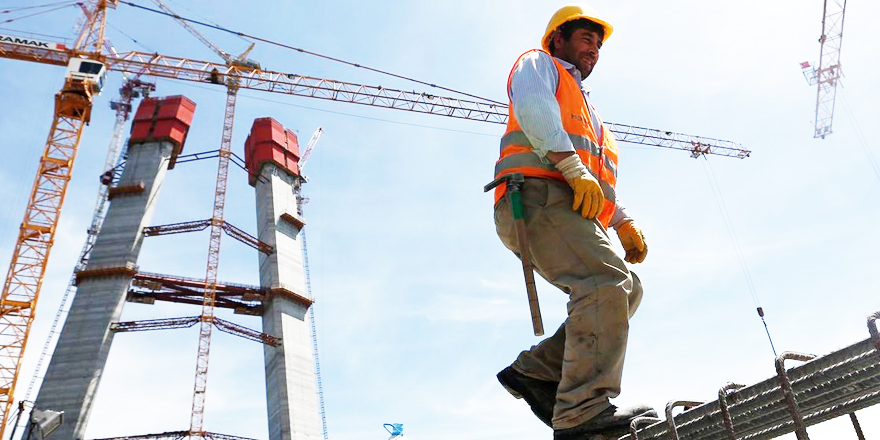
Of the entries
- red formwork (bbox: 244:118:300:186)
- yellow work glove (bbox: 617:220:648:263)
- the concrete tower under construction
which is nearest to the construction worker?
yellow work glove (bbox: 617:220:648:263)

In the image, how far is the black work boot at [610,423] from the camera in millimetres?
3062

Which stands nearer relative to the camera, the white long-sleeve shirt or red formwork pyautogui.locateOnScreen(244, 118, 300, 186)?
the white long-sleeve shirt

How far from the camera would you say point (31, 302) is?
41.8 meters

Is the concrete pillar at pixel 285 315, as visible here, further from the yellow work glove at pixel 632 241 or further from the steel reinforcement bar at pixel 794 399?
the steel reinforcement bar at pixel 794 399

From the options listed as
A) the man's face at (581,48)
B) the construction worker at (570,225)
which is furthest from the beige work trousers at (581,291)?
the man's face at (581,48)

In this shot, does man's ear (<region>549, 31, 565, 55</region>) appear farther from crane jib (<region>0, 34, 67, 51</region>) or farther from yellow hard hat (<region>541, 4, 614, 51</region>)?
crane jib (<region>0, 34, 67, 51</region>)

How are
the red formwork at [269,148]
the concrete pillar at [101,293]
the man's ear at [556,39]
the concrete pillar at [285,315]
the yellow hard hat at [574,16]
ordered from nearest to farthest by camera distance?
the yellow hard hat at [574,16] → the man's ear at [556,39] → the concrete pillar at [101,293] → the concrete pillar at [285,315] → the red formwork at [269,148]

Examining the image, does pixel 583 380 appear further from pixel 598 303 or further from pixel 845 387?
pixel 845 387

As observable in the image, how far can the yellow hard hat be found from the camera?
4016mm

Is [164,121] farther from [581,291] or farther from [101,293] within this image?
A: [581,291]

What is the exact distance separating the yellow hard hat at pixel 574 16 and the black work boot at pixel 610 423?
2.37 metres

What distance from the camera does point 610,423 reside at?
3.05 meters

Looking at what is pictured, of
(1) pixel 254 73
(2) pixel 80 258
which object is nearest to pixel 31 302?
(2) pixel 80 258

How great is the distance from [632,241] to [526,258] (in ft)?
4.24
